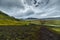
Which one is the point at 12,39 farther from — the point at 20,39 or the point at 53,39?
the point at 53,39

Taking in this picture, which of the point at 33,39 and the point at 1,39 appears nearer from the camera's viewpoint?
the point at 1,39

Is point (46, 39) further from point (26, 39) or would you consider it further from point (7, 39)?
point (7, 39)

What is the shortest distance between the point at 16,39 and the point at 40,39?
657cm

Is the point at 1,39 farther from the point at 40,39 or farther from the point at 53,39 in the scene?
the point at 53,39

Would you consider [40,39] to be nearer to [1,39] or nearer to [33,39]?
[33,39]

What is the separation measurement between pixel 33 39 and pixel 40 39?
185cm

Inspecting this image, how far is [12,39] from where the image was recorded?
4766cm

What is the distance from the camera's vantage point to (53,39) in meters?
52.0

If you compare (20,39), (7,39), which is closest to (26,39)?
(20,39)

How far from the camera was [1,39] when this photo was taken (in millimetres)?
47062

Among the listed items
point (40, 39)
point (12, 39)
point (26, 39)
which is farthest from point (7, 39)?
point (40, 39)

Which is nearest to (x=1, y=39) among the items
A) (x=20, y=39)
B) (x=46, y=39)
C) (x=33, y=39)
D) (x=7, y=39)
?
(x=7, y=39)

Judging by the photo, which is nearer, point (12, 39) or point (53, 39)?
point (12, 39)

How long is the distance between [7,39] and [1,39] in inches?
59.9
